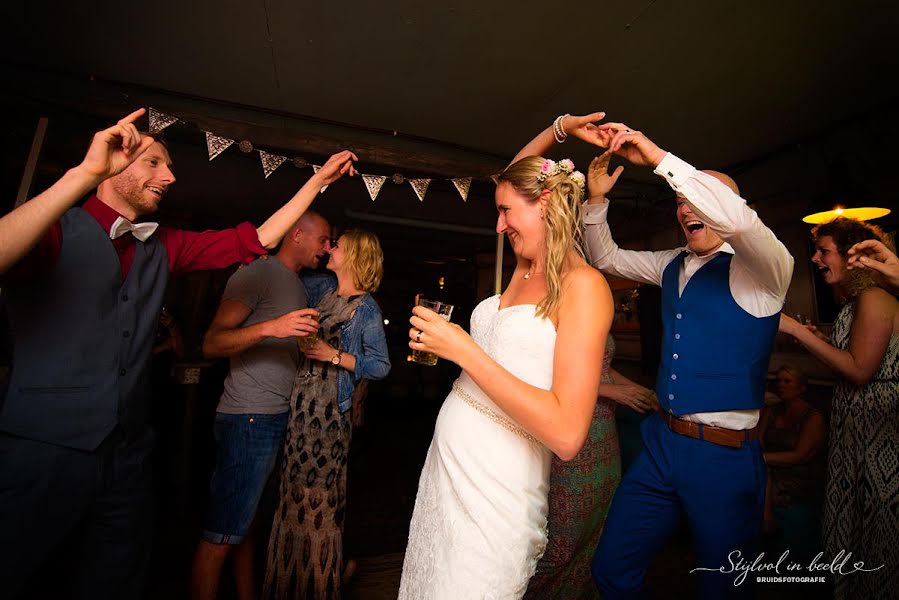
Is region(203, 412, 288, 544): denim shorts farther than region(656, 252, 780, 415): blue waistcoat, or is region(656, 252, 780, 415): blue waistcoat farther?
A: region(203, 412, 288, 544): denim shorts

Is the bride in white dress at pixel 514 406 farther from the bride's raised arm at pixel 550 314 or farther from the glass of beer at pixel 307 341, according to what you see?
the glass of beer at pixel 307 341

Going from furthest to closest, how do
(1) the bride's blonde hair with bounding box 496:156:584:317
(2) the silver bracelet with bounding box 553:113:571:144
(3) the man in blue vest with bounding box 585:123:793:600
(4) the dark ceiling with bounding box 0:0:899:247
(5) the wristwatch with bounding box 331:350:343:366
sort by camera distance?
(4) the dark ceiling with bounding box 0:0:899:247, (5) the wristwatch with bounding box 331:350:343:366, (2) the silver bracelet with bounding box 553:113:571:144, (3) the man in blue vest with bounding box 585:123:793:600, (1) the bride's blonde hair with bounding box 496:156:584:317

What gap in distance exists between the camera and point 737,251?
167 cm

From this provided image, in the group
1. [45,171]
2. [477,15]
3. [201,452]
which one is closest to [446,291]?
[201,452]

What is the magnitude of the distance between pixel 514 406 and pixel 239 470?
71.3 inches

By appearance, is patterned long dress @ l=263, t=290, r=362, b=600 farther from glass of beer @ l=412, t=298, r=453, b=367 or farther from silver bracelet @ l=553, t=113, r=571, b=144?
silver bracelet @ l=553, t=113, r=571, b=144

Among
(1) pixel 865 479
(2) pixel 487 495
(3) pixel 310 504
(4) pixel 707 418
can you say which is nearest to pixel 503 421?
(2) pixel 487 495

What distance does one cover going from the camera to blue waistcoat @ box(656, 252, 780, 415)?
71.1 inches

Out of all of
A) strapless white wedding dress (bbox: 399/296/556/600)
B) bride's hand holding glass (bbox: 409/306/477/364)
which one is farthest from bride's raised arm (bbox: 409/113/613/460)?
strapless white wedding dress (bbox: 399/296/556/600)

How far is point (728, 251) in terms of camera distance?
2.01 meters

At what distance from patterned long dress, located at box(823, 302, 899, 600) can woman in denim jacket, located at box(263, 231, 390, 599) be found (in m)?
2.73

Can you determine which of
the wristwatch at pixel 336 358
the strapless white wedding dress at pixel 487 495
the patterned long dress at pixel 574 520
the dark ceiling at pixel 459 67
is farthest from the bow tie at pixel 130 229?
Answer: the patterned long dress at pixel 574 520

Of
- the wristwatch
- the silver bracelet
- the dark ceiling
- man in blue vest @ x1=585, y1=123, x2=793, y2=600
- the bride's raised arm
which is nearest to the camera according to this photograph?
the bride's raised arm

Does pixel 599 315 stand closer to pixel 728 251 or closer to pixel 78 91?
pixel 728 251
